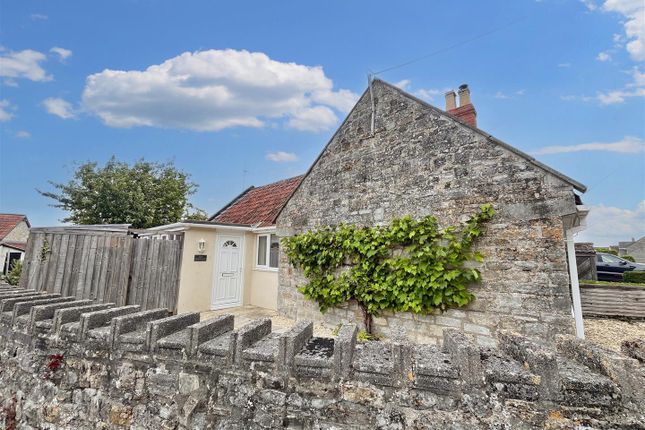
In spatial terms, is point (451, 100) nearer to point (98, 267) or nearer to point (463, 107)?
point (463, 107)

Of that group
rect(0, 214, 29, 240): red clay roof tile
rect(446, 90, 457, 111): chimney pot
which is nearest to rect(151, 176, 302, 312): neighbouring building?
rect(446, 90, 457, 111): chimney pot

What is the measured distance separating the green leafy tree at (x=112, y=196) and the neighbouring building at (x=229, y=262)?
10700 mm

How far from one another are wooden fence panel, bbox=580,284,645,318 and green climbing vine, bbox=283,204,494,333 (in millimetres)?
5893

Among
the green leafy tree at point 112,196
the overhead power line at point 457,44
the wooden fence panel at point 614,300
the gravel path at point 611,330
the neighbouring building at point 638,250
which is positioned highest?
the overhead power line at point 457,44

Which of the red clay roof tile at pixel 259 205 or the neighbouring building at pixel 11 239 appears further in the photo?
the neighbouring building at pixel 11 239

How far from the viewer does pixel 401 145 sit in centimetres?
A: 600

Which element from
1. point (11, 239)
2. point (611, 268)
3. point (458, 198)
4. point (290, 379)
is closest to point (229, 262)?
point (458, 198)

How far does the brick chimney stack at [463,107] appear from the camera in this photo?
21.7ft

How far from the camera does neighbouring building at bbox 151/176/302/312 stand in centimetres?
835

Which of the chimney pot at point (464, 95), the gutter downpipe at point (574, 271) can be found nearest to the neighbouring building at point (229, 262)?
the chimney pot at point (464, 95)

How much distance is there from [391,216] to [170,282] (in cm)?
668

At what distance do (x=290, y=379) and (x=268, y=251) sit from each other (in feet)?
26.7

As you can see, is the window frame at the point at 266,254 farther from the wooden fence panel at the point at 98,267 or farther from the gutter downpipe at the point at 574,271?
the gutter downpipe at the point at 574,271

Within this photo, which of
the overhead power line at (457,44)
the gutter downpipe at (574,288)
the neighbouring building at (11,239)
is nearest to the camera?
the gutter downpipe at (574,288)
